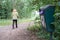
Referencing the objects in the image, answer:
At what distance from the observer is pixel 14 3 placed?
28828mm

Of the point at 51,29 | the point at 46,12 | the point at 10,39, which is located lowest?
the point at 10,39

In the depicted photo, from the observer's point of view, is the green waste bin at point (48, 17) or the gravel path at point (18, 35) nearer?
the green waste bin at point (48, 17)

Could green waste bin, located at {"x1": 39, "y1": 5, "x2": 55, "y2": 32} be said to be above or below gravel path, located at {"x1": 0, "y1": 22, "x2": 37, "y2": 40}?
above

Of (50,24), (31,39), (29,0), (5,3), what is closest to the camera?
(50,24)

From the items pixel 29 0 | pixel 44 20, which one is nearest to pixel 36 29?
pixel 29 0

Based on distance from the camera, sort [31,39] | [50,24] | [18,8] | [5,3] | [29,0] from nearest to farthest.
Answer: [50,24] → [31,39] → [29,0] → [5,3] → [18,8]

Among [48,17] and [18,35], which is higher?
[48,17]

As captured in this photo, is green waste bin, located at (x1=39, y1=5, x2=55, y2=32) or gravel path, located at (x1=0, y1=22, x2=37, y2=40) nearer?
green waste bin, located at (x1=39, y1=5, x2=55, y2=32)

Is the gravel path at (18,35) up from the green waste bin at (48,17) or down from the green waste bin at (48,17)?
down

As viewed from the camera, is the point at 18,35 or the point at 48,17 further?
the point at 18,35

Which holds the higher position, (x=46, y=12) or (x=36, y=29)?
(x=46, y=12)

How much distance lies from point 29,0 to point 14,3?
1610 cm

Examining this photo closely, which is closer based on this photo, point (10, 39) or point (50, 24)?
point (50, 24)

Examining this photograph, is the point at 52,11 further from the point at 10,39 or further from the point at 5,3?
the point at 5,3
